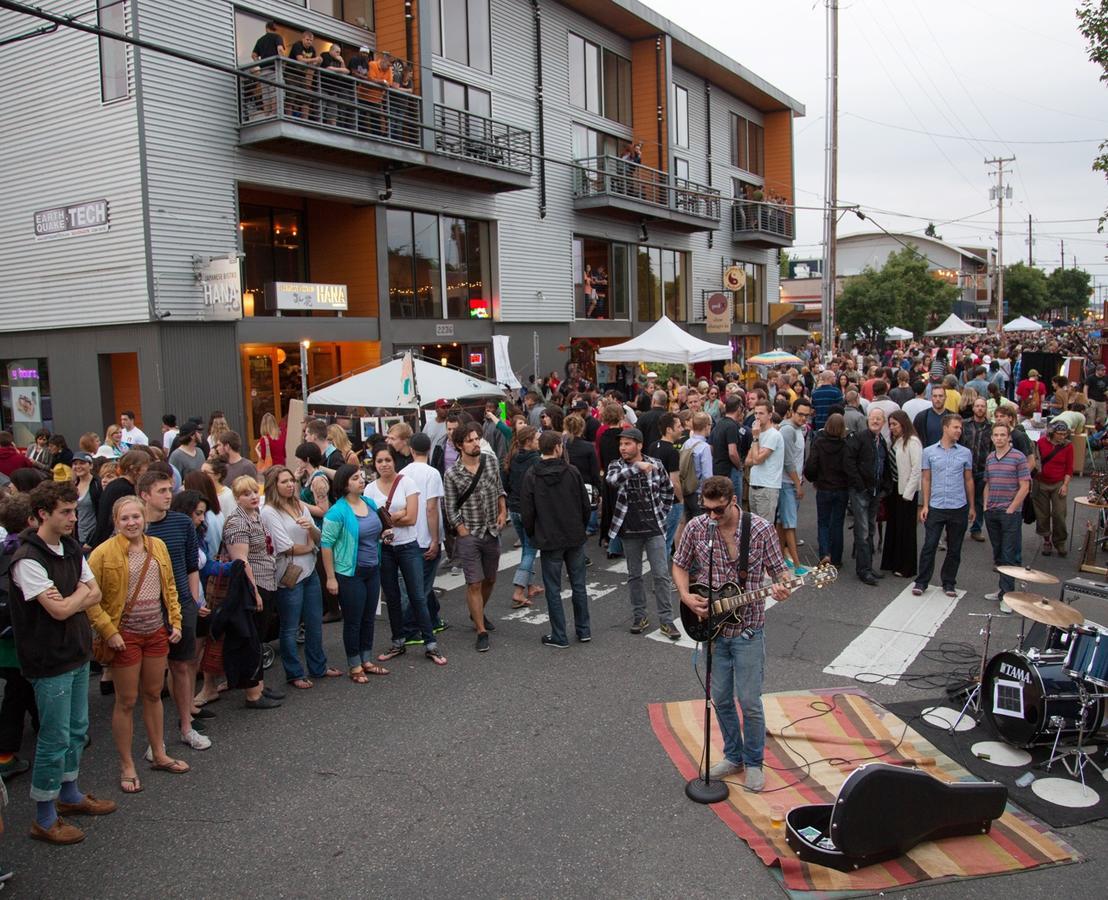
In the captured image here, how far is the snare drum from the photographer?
5.23 meters

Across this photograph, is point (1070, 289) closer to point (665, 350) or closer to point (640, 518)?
point (665, 350)

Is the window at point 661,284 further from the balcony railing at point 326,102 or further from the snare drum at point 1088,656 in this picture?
the snare drum at point 1088,656

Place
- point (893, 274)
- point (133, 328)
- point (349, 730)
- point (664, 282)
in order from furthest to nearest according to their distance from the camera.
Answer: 1. point (893, 274)
2. point (664, 282)
3. point (133, 328)
4. point (349, 730)

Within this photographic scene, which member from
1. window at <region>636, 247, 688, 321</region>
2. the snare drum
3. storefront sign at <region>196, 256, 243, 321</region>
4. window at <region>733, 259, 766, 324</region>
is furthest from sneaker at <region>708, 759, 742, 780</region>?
window at <region>733, 259, 766, 324</region>

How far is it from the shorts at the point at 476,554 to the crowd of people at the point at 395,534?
2 cm

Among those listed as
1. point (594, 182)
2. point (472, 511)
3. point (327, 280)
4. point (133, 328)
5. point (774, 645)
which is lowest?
point (774, 645)

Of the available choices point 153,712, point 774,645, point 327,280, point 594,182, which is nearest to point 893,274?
point 594,182

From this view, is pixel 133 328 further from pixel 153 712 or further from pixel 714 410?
pixel 153 712

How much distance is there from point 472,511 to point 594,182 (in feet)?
66.9

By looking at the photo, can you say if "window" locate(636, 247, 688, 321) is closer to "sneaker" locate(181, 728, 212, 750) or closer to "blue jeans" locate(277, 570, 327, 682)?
"blue jeans" locate(277, 570, 327, 682)

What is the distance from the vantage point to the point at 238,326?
52.5 ft

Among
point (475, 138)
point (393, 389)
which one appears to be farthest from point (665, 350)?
point (393, 389)

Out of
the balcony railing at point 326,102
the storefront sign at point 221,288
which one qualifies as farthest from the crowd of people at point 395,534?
the balcony railing at point 326,102

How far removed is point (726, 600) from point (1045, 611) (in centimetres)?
210
